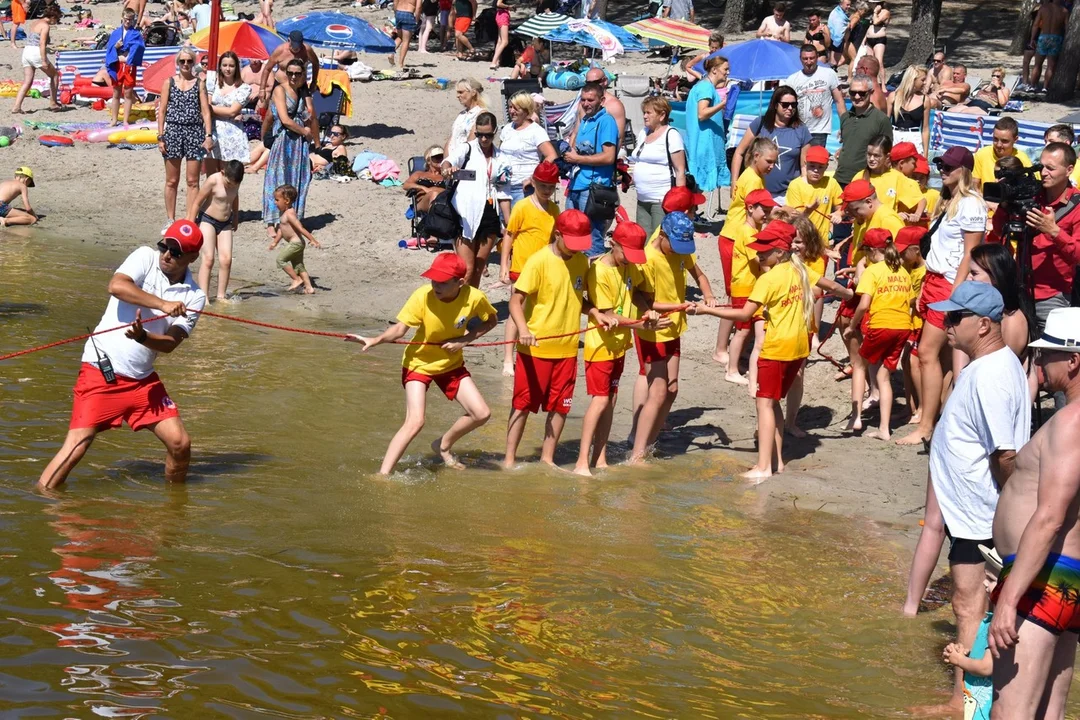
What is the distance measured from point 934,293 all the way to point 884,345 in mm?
669

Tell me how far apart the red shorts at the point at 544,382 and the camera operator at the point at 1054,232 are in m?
2.96

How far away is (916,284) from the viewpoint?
990cm

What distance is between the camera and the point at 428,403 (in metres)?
10.8

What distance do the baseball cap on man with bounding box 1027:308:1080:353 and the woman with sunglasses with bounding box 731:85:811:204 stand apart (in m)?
7.84

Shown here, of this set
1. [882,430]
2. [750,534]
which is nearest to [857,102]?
[882,430]

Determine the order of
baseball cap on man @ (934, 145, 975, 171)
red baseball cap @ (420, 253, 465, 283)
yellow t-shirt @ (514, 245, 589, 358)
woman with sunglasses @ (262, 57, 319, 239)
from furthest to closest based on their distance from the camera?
woman with sunglasses @ (262, 57, 319, 239) < baseball cap on man @ (934, 145, 975, 171) < yellow t-shirt @ (514, 245, 589, 358) < red baseball cap @ (420, 253, 465, 283)

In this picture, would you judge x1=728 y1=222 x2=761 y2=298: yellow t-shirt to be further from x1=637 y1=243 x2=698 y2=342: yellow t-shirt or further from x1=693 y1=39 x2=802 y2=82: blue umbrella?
x1=693 y1=39 x2=802 y2=82: blue umbrella

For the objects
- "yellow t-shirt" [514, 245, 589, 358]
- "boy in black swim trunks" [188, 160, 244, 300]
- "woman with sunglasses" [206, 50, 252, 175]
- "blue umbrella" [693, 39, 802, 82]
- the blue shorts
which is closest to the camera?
"yellow t-shirt" [514, 245, 589, 358]

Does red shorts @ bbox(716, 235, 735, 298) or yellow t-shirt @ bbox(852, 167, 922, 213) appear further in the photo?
red shorts @ bbox(716, 235, 735, 298)

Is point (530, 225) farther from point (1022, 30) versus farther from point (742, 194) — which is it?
point (1022, 30)

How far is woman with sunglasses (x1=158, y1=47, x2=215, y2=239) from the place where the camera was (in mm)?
15297

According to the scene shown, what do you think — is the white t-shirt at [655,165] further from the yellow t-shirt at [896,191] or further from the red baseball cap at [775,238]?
the red baseball cap at [775,238]

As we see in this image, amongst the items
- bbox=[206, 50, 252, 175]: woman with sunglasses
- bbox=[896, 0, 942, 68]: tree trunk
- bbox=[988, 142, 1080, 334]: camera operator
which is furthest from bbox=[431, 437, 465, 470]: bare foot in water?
bbox=[896, 0, 942, 68]: tree trunk

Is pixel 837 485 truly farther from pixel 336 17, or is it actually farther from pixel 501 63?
pixel 501 63
